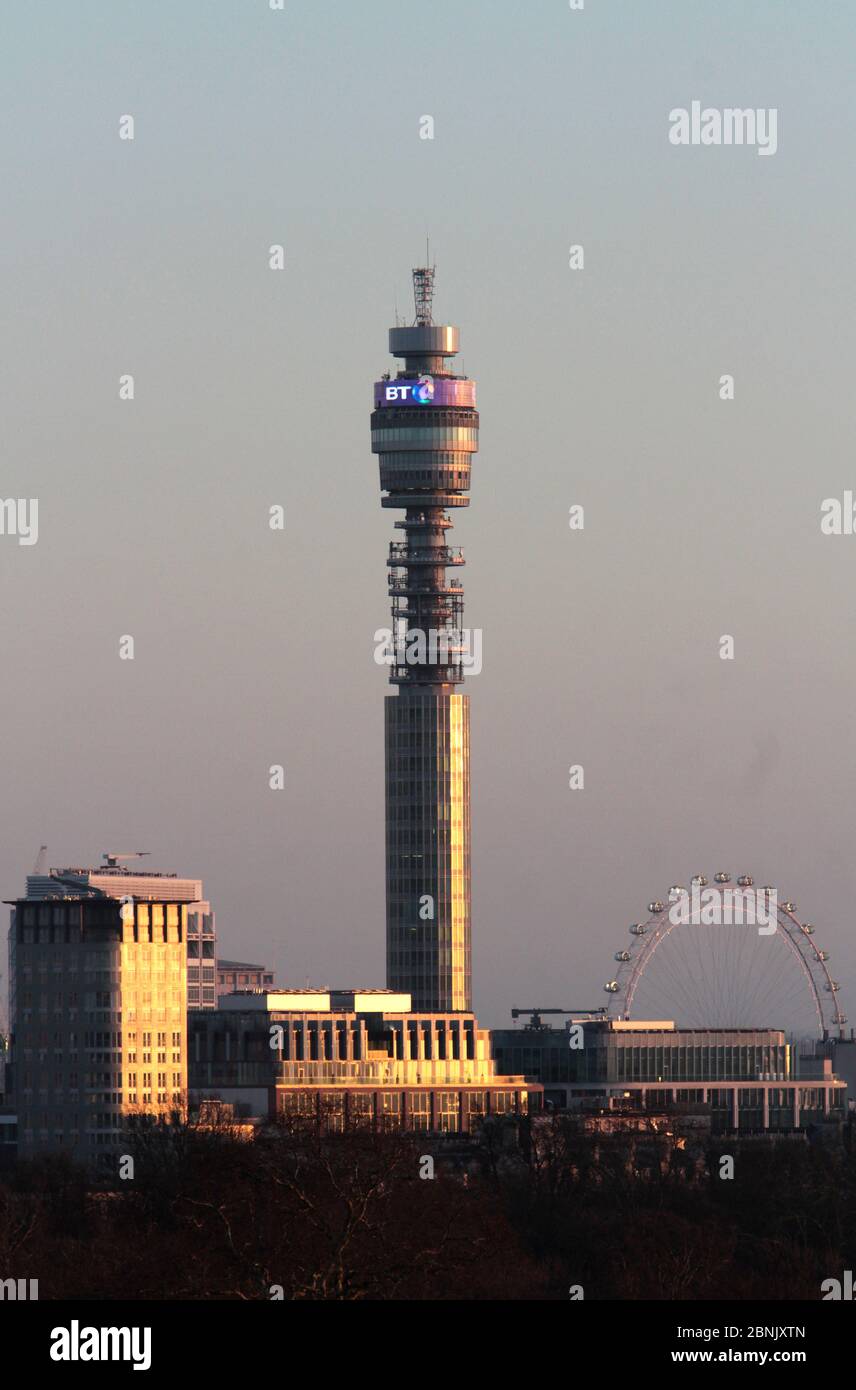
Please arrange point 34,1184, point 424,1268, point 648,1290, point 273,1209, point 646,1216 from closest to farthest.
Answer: point 424,1268 < point 273,1209 < point 648,1290 < point 646,1216 < point 34,1184

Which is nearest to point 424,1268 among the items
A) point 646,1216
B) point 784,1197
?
point 646,1216

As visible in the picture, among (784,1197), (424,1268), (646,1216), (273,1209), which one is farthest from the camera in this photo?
(784,1197)
